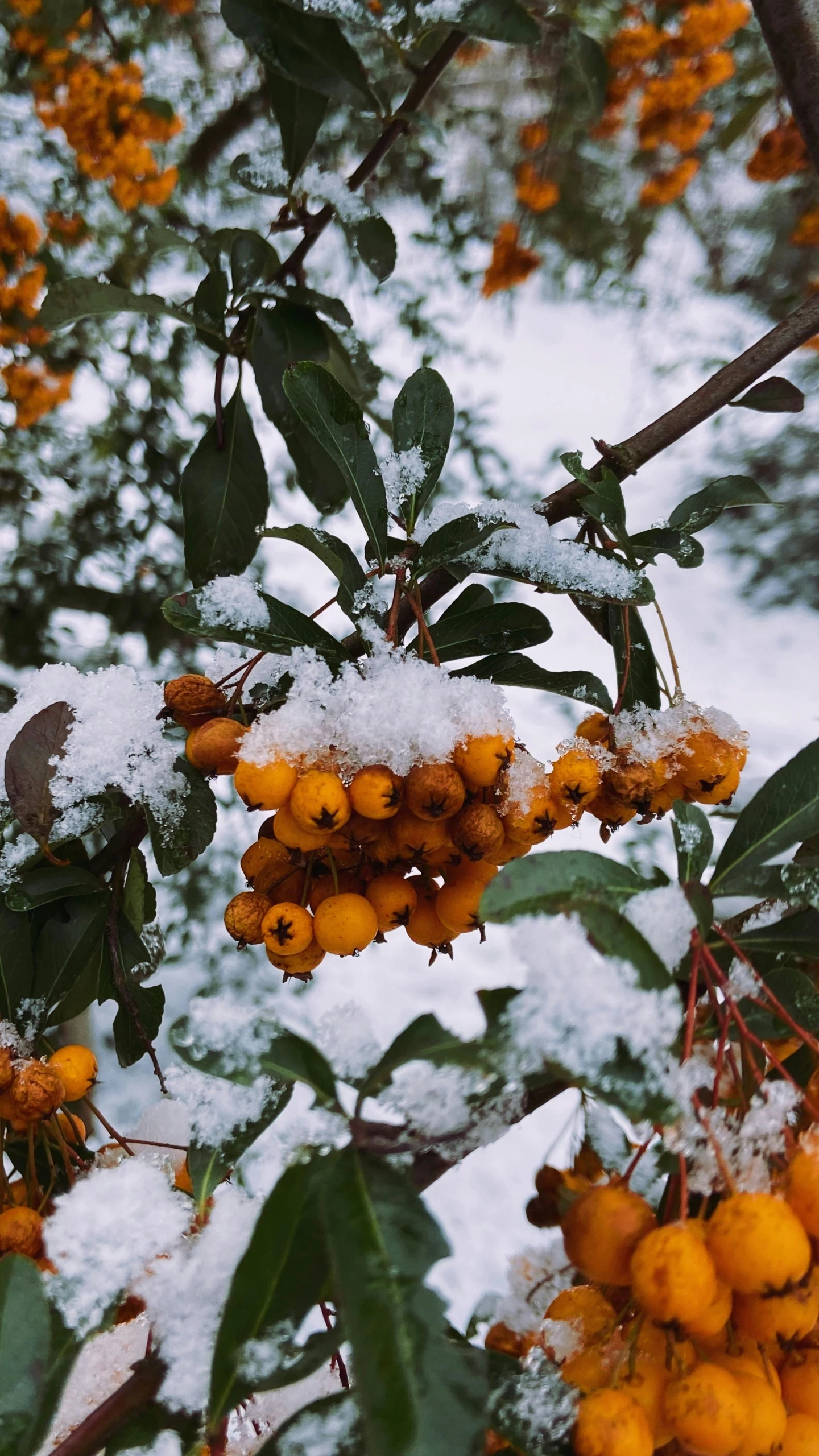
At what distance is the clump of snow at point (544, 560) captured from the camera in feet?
1.89

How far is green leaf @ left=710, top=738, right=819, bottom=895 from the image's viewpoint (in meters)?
0.48

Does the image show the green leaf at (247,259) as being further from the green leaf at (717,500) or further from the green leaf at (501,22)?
the green leaf at (717,500)

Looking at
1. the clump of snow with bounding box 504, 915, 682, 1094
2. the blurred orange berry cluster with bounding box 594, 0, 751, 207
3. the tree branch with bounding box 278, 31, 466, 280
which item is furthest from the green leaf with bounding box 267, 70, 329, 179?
the blurred orange berry cluster with bounding box 594, 0, 751, 207

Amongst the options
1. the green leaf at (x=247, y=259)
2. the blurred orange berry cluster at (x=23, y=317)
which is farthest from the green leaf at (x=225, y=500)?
the blurred orange berry cluster at (x=23, y=317)

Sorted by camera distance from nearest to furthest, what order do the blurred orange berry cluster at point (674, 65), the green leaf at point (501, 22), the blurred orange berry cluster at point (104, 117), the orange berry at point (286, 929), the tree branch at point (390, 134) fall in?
1. the orange berry at point (286, 929)
2. the green leaf at point (501, 22)
3. the tree branch at point (390, 134)
4. the blurred orange berry cluster at point (104, 117)
5. the blurred orange berry cluster at point (674, 65)

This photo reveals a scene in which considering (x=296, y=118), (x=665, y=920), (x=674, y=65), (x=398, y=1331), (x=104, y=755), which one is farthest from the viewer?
(x=674, y=65)

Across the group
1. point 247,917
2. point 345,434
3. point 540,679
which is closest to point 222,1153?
point 247,917

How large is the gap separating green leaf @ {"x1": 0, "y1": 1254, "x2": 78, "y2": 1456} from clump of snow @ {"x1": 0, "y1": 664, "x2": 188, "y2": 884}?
0.92 ft

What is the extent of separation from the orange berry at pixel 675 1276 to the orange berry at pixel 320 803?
0.25 meters

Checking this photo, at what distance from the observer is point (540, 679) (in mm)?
610

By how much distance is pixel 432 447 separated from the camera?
0.65m

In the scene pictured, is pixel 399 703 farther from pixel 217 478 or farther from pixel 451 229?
pixel 451 229

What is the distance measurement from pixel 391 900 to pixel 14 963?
322 mm

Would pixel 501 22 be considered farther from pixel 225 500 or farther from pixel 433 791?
pixel 433 791
